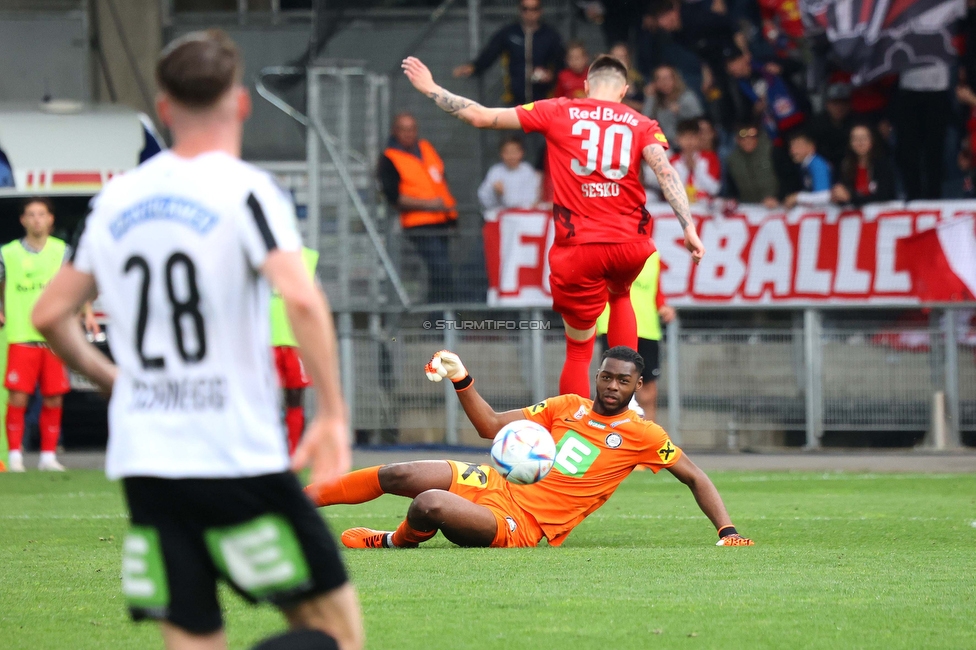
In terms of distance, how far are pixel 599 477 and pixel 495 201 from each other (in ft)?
29.7

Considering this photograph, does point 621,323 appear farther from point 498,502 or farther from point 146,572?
point 146,572

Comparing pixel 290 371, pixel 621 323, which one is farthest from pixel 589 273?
pixel 290 371

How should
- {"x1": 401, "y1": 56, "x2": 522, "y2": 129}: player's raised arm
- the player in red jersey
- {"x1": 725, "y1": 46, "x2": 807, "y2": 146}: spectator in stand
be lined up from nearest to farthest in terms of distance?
{"x1": 401, "y1": 56, "x2": 522, "y2": 129}: player's raised arm
the player in red jersey
{"x1": 725, "y1": 46, "x2": 807, "y2": 146}: spectator in stand

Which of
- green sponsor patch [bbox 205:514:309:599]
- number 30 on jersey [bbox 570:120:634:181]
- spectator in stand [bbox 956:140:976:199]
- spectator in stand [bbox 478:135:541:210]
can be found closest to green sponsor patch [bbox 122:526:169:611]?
green sponsor patch [bbox 205:514:309:599]

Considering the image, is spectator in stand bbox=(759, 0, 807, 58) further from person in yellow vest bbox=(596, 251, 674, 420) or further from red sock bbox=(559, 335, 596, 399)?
red sock bbox=(559, 335, 596, 399)

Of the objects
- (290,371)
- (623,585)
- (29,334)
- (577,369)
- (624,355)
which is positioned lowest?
(623,585)

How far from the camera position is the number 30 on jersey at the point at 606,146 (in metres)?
9.31

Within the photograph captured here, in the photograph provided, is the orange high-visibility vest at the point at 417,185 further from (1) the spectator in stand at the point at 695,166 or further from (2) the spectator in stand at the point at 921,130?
(2) the spectator in stand at the point at 921,130

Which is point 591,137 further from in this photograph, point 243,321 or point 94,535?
point 243,321

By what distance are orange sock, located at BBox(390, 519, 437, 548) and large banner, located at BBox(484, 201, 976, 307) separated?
26.5 feet

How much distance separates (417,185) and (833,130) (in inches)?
188

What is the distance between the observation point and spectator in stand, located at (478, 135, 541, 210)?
16391mm

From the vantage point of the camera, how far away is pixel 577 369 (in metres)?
9.67

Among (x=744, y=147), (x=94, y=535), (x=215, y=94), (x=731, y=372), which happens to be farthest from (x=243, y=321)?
(x=744, y=147)
